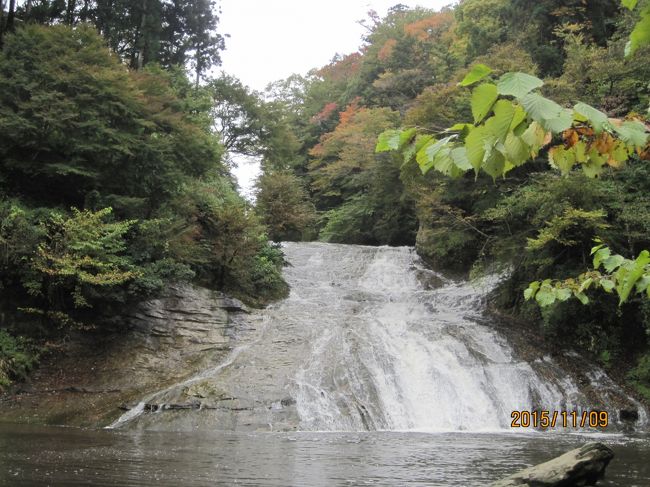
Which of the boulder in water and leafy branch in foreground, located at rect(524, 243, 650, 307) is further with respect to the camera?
the boulder in water

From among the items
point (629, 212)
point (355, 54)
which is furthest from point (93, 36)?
point (355, 54)

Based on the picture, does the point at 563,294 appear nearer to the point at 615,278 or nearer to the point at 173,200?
the point at 615,278

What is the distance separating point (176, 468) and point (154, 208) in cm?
1049

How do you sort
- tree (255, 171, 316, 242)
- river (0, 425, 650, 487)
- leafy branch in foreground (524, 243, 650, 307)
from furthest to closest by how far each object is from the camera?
tree (255, 171, 316, 242)
river (0, 425, 650, 487)
leafy branch in foreground (524, 243, 650, 307)

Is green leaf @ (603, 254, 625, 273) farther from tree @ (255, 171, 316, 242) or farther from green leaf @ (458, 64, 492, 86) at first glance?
tree @ (255, 171, 316, 242)

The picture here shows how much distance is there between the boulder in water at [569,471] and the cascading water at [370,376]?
16.6 ft

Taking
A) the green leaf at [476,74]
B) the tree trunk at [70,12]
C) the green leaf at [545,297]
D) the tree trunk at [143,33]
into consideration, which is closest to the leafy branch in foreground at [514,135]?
the green leaf at [476,74]

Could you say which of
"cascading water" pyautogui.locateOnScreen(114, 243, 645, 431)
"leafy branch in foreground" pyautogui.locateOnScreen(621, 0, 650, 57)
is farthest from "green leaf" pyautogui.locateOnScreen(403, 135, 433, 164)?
"cascading water" pyautogui.locateOnScreen(114, 243, 645, 431)

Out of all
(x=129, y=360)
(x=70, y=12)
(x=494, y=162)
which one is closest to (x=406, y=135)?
(x=494, y=162)

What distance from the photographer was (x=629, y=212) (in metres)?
13.3

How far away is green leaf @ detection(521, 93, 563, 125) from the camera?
1.17m

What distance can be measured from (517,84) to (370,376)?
11393 mm

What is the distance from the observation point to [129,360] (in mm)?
12867
